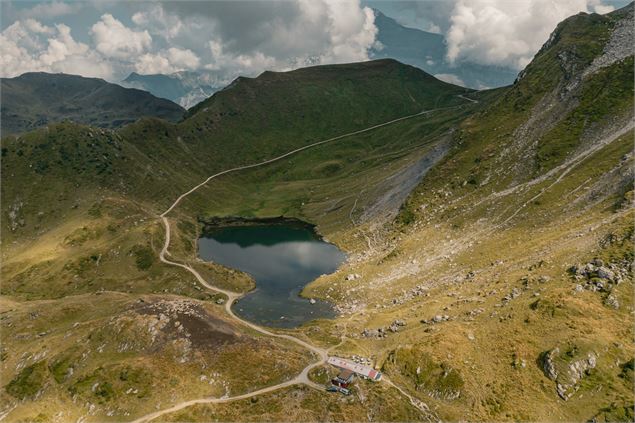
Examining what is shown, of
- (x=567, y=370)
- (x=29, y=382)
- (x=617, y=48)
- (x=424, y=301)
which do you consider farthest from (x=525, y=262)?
(x=617, y=48)

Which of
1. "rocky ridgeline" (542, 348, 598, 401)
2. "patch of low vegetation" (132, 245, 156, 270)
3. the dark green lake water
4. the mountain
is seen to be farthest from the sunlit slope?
"patch of low vegetation" (132, 245, 156, 270)

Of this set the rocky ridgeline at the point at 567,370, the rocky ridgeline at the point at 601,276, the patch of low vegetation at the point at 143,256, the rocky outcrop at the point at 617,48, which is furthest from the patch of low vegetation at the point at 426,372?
the rocky outcrop at the point at 617,48

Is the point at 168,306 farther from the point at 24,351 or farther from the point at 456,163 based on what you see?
the point at 456,163

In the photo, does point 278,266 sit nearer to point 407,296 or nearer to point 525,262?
point 407,296

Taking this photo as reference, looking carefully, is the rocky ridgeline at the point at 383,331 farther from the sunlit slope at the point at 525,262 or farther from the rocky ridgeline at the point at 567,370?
the rocky ridgeline at the point at 567,370

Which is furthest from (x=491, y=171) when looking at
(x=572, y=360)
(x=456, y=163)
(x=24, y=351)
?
(x=24, y=351)

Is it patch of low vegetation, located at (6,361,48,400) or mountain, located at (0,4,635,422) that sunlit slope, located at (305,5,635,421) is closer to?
mountain, located at (0,4,635,422)
